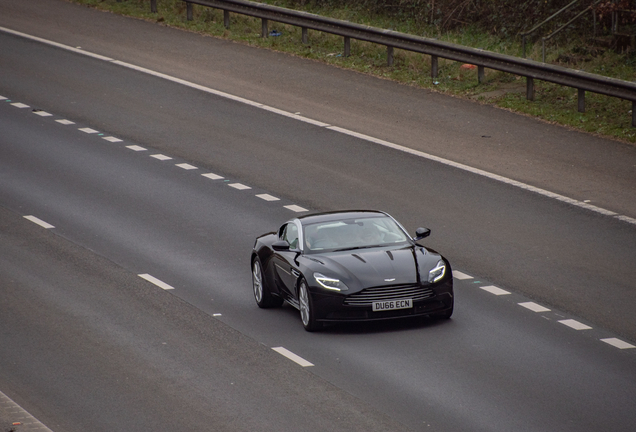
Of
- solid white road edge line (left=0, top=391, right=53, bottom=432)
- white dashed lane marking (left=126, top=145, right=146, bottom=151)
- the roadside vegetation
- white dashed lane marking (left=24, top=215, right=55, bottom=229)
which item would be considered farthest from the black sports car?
the roadside vegetation

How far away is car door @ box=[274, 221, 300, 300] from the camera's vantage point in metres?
13.9

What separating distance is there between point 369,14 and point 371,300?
73.6 feet

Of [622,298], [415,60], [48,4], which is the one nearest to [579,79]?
[415,60]

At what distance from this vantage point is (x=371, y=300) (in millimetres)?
13102

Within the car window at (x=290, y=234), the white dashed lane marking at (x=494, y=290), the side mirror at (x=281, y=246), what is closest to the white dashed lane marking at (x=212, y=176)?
the car window at (x=290, y=234)

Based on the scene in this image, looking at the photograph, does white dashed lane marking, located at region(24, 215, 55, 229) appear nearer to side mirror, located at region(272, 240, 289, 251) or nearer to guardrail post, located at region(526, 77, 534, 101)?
Answer: side mirror, located at region(272, 240, 289, 251)

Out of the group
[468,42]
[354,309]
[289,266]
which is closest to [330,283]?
[354,309]

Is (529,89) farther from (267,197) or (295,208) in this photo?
(295,208)

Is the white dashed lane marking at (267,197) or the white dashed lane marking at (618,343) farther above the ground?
the white dashed lane marking at (618,343)

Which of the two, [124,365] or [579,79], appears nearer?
[124,365]

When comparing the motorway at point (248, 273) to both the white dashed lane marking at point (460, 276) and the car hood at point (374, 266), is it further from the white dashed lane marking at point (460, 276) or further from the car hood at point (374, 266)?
the car hood at point (374, 266)

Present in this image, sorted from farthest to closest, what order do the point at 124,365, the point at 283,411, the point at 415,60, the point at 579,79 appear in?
the point at 415,60 → the point at 579,79 → the point at 124,365 → the point at 283,411

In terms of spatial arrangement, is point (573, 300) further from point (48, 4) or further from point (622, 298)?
point (48, 4)

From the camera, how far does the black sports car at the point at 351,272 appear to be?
1313 cm
